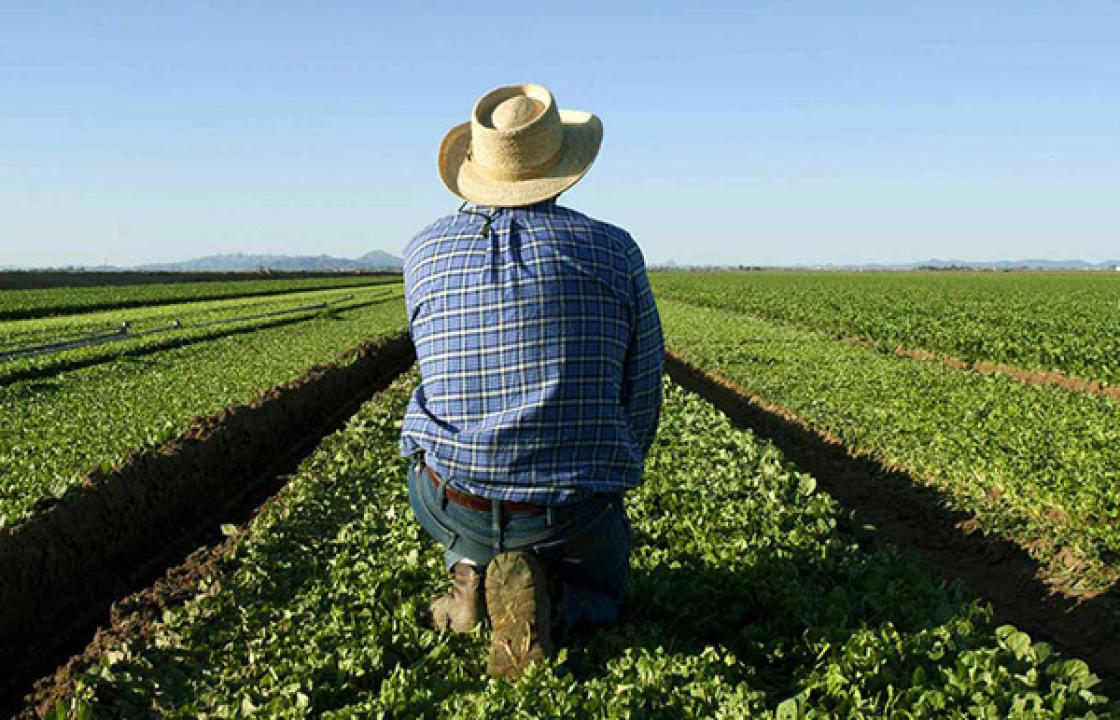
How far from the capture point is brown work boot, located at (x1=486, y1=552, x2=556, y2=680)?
11.0 feet

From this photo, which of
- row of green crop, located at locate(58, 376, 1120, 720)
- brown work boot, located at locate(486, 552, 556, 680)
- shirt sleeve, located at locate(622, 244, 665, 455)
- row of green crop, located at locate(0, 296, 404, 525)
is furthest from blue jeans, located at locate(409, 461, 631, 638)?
row of green crop, located at locate(0, 296, 404, 525)

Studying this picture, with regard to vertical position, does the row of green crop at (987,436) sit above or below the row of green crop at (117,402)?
below

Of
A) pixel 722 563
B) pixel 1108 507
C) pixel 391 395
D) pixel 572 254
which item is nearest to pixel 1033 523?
pixel 1108 507

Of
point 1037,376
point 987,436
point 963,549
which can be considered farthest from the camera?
point 1037,376

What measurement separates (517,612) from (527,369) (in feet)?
3.33

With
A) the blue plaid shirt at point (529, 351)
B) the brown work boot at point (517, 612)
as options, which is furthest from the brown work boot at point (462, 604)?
the blue plaid shirt at point (529, 351)

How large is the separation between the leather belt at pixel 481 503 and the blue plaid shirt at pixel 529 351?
72 millimetres

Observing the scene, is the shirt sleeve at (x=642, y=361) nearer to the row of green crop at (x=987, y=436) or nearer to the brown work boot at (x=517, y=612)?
the brown work boot at (x=517, y=612)

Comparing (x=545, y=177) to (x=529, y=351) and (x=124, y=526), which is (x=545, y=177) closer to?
(x=529, y=351)

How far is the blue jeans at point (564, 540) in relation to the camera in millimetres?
3523

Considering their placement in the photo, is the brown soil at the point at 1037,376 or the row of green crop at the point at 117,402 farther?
the brown soil at the point at 1037,376

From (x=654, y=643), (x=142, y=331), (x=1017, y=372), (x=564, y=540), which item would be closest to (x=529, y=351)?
(x=564, y=540)

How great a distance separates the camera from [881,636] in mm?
4043

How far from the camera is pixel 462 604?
13.1 feet
